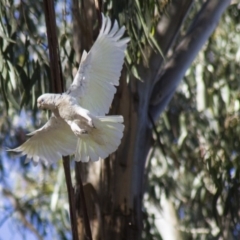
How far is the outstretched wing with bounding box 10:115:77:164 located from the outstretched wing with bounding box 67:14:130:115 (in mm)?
126

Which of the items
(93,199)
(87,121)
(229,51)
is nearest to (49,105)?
(87,121)

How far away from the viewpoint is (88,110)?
88.1 inches

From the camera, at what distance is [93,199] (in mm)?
3443

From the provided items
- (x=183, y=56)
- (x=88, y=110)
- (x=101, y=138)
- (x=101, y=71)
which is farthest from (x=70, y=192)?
(x=183, y=56)

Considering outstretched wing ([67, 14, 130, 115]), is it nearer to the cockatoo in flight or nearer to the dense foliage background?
the cockatoo in flight

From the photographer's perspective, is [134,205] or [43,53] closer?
[134,205]

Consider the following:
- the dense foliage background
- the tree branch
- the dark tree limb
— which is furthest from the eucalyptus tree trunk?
the dark tree limb

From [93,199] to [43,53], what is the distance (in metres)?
0.95

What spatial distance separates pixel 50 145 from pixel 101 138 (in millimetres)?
258

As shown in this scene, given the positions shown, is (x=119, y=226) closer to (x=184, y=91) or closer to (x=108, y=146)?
(x=108, y=146)

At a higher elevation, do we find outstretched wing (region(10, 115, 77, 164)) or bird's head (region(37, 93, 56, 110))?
bird's head (region(37, 93, 56, 110))

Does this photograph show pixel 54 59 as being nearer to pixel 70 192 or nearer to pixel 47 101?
pixel 47 101

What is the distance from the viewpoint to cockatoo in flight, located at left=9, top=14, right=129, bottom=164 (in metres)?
2.07

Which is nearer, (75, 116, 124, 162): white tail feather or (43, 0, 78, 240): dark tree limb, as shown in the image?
(43, 0, 78, 240): dark tree limb
